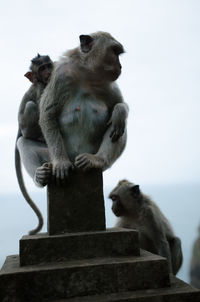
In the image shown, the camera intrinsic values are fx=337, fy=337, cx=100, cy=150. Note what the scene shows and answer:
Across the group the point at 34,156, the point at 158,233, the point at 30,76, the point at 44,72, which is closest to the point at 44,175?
the point at 34,156

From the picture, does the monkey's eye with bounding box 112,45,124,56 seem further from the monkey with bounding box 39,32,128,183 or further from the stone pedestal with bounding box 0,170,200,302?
the stone pedestal with bounding box 0,170,200,302

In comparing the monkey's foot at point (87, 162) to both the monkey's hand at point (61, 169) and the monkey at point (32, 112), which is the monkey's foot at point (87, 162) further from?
the monkey at point (32, 112)

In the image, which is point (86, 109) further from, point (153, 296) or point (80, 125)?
point (153, 296)

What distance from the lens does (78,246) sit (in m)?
2.71

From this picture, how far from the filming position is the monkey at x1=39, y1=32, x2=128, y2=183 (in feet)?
9.92

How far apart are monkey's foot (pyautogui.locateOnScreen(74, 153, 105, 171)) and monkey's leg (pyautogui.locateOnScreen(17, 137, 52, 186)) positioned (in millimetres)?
266

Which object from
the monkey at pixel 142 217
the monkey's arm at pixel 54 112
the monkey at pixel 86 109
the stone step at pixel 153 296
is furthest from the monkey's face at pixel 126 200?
the stone step at pixel 153 296

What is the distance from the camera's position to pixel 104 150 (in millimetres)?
3023

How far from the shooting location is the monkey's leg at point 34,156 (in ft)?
9.73

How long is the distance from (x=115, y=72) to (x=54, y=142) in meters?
0.85

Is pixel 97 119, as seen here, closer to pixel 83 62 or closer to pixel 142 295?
pixel 83 62

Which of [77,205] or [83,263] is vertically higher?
[77,205]

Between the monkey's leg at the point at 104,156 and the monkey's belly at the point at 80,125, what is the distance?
12 cm

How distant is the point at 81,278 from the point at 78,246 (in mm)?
289
